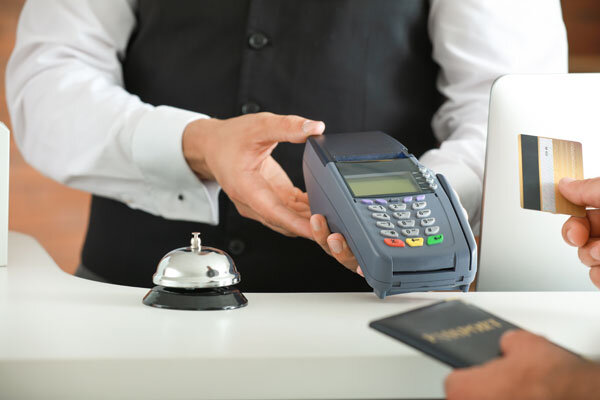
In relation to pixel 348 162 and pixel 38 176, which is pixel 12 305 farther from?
pixel 38 176

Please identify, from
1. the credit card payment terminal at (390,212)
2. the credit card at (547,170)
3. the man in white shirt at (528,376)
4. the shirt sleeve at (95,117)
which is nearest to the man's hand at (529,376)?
the man in white shirt at (528,376)

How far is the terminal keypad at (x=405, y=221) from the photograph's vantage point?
0.62 metres

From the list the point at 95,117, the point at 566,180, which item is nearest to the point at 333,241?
the point at 566,180

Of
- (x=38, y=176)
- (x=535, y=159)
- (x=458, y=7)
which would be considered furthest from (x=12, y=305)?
(x=38, y=176)

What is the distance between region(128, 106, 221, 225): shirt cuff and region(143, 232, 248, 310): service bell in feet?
1.04

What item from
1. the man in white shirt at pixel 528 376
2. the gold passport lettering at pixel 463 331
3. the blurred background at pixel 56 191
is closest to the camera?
the man in white shirt at pixel 528 376

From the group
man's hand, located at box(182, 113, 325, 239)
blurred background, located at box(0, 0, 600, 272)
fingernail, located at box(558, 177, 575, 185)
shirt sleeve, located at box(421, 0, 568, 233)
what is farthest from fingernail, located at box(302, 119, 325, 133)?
blurred background, located at box(0, 0, 600, 272)

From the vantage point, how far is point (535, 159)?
71cm

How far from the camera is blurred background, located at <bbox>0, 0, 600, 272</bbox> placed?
2.60 m

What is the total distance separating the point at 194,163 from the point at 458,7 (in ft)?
1.45

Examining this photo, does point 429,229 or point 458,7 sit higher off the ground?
point 458,7

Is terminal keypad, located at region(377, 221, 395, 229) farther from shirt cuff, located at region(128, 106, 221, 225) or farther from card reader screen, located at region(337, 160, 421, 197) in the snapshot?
shirt cuff, located at region(128, 106, 221, 225)

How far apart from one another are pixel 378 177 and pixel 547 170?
163 millimetres

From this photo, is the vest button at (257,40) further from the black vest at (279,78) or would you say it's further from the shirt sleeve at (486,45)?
the shirt sleeve at (486,45)
